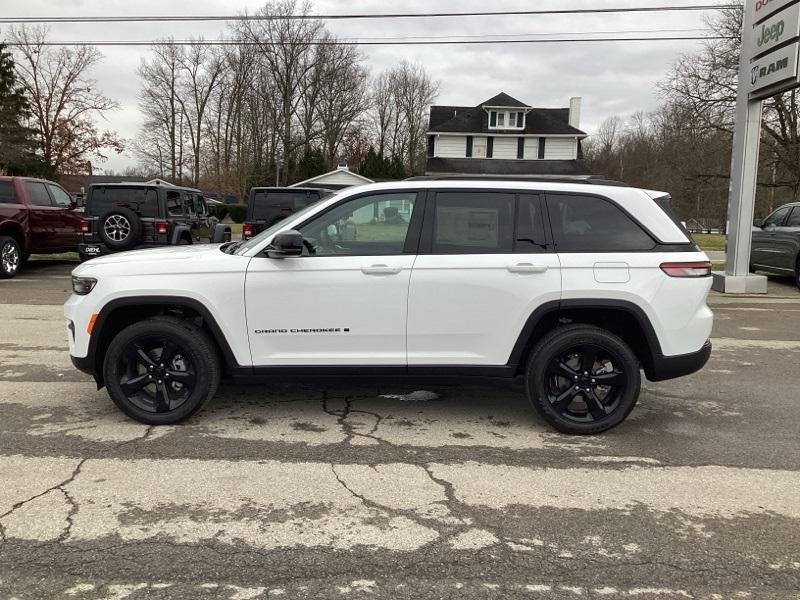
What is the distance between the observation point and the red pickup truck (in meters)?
12.6

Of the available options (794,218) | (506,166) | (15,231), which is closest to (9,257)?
(15,231)

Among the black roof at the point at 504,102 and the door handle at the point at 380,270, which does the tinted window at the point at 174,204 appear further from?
the black roof at the point at 504,102

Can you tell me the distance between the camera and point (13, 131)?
3438cm

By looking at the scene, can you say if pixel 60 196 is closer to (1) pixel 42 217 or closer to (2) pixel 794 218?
(1) pixel 42 217

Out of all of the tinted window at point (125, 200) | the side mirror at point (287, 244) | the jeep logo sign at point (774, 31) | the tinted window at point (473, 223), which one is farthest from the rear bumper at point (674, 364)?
the tinted window at point (125, 200)

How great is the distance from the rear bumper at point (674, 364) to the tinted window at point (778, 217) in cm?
1153

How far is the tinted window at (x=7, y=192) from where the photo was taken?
12.6 meters

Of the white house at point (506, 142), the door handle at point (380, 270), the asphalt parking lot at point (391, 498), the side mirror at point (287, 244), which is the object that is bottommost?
the asphalt parking lot at point (391, 498)

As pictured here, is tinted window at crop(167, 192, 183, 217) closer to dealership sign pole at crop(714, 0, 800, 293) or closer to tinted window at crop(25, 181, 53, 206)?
tinted window at crop(25, 181, 53, 206)

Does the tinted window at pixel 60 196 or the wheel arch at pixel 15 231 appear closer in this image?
the wheel arch at pixel 15 231

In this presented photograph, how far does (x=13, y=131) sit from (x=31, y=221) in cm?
2654

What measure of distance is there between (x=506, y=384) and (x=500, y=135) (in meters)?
42.3

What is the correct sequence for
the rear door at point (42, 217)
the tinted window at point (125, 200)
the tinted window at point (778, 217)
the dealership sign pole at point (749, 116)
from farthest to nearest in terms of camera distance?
1. the tinted window at point (778, 217)
2. the rear door at point (42, 217)
3. the tinted window at point (125, 200)
4. the dealership sign pole at point (749, 116)

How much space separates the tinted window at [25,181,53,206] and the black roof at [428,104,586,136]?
34329mm
